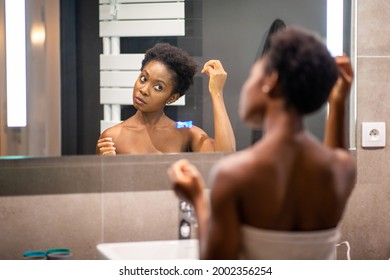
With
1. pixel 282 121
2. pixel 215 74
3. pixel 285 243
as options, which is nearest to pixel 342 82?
pixel 282 121

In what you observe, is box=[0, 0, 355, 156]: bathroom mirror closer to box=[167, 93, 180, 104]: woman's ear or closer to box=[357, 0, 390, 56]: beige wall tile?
box=[167, 93, 180, 104]: woman's ear

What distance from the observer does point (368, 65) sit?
2004 mm

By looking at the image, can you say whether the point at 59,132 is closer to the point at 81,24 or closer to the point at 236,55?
the point at 81,24

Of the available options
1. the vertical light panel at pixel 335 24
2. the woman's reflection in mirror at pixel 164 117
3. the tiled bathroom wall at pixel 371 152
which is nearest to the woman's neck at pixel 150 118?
the woman's reflection in mirror at pixel 164 117

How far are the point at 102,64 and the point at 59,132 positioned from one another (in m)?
0.20

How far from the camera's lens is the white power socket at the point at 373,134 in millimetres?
2016

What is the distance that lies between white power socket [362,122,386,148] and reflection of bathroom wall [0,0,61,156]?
848 millimetres

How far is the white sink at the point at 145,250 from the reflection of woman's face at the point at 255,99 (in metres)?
0.59

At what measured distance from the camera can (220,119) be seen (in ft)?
5.65

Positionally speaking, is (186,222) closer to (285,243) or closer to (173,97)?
(173,97)

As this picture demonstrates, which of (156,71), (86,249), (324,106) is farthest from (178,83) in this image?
(324,106)

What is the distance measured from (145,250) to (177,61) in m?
0.46

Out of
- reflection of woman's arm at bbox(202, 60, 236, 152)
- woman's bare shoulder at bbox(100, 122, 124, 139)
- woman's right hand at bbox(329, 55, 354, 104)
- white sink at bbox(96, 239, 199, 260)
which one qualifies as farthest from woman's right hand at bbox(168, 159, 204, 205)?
woman's bare shoulder at bbox(100, 122, 124, 139)

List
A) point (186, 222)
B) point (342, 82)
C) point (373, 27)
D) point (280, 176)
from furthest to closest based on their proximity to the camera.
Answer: point (373, 27) → point (186, 222) → point (342, 82) → point (280, 176)
